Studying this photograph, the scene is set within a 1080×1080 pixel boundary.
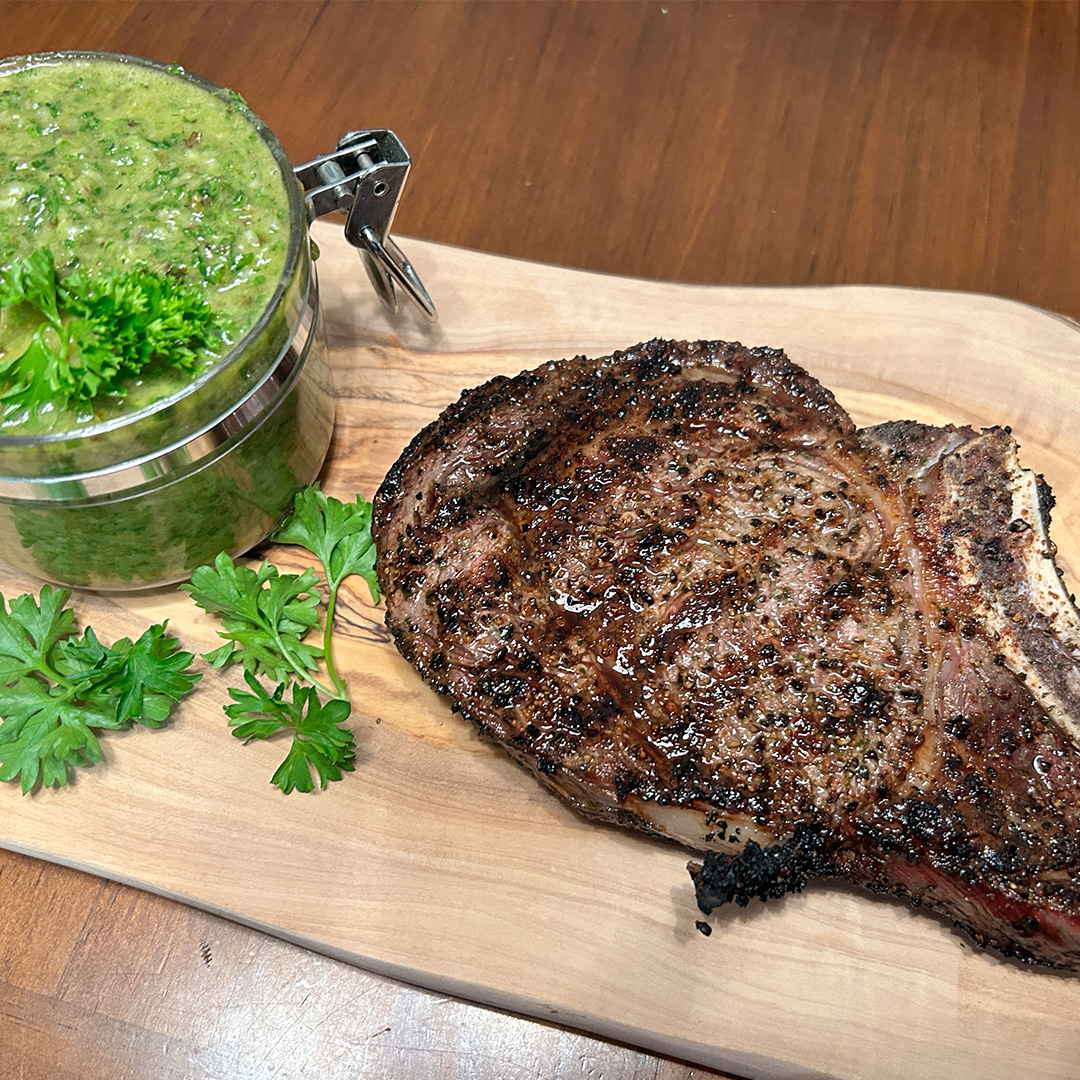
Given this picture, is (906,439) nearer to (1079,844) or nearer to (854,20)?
(1079,844)

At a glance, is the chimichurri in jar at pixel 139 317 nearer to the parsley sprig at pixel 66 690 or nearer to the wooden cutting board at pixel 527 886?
the parsley sprig at pixel 66 690

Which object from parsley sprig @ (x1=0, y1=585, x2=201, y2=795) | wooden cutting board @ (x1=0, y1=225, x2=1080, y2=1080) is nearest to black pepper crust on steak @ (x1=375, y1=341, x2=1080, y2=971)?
wooden cutting board @ (x1=0, y1=225, x2=1080, y2=1080)

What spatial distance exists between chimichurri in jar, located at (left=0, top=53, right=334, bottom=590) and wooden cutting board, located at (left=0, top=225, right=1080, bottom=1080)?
317 millimetres

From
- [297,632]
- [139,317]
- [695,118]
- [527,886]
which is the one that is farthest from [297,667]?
[695,118]

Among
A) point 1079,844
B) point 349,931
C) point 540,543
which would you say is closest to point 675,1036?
point 349,931

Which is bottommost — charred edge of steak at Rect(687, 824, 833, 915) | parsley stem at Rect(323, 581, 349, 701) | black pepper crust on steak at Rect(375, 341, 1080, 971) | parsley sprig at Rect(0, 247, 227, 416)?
parsley stem at Rect(323, 581, 349, 701)

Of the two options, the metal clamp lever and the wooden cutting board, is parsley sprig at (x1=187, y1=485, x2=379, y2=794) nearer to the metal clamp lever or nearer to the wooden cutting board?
the wooden cutting board

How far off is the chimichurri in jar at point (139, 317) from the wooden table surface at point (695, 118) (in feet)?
5.03

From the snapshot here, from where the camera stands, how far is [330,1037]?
7.66 ft

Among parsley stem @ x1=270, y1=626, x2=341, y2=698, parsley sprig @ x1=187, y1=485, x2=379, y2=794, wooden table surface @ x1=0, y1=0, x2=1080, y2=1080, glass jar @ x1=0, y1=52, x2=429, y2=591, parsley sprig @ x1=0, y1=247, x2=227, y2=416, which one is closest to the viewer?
parsley sprig @ x1=0, y1=247, x2=227, y2=416

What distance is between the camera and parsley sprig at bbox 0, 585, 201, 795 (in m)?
2.29

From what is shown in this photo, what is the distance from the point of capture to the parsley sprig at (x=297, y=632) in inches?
90.0

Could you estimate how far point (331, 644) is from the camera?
8.34 ft

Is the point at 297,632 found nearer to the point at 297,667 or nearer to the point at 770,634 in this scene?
the point at 297,667
